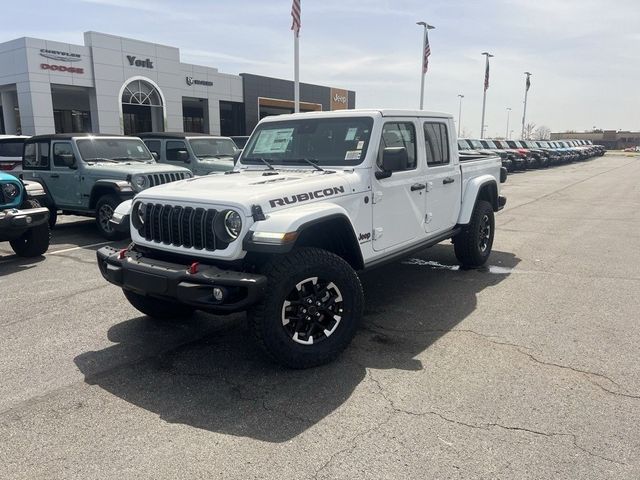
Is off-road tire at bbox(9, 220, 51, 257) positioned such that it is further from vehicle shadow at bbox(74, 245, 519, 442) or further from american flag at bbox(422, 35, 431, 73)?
american flag at bbox(422, 35, 431, 73)

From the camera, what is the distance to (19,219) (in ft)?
22.4

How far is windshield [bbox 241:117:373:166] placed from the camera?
4664mm

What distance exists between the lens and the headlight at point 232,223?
11.7 feet

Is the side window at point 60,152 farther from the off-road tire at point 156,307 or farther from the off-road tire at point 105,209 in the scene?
the off-road tire at point 156,307

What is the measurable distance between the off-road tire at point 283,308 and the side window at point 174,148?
30.6 ft

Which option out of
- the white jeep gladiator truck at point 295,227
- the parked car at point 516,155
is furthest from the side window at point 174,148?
the parked car at point 516,155

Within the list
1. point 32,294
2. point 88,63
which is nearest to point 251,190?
point 32,294

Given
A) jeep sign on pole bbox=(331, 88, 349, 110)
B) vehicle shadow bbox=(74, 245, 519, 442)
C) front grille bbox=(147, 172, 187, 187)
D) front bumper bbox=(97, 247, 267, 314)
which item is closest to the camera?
vehicle shadow bbox=(74, 245, 519, 442)

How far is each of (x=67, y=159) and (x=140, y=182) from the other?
1.73m

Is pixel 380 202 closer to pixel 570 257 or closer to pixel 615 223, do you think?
pixel 570 257

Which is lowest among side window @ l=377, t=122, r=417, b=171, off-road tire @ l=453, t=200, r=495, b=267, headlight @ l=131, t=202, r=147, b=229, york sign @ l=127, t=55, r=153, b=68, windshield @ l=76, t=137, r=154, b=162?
off-road tire @ l=453, t=200, r=495, b=267

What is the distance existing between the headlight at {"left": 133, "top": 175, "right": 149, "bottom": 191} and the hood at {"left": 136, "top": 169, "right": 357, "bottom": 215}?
4.58 metres

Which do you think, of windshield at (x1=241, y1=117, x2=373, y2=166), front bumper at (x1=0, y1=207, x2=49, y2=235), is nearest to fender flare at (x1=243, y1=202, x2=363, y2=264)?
windshield at (x1=241, y1=117, x2=373, y2=166)

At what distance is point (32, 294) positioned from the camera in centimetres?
583
